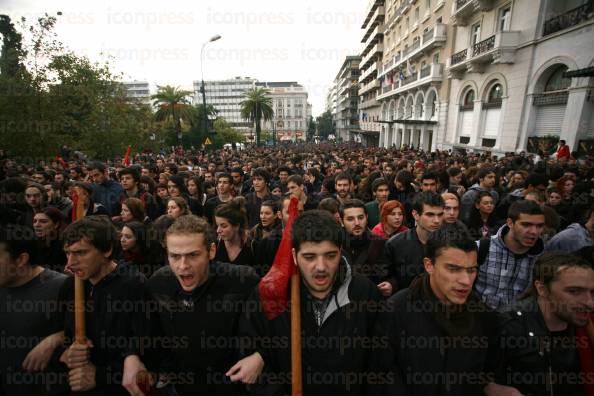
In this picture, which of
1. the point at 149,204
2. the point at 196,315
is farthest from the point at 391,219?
the point at 149,204

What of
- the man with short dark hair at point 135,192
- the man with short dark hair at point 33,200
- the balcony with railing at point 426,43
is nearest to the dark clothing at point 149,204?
the man with short dark hair at point 135,192

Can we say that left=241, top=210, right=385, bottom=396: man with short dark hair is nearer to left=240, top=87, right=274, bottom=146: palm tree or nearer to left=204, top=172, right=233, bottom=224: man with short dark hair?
left=204, top=172, right=233, bottom=224: man with short dark hair

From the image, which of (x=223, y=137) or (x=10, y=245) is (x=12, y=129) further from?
(x=223, y=137)

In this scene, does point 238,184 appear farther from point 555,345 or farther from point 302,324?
point 555,345

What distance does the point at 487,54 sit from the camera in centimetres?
1686

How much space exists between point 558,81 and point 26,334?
1934 centimetres

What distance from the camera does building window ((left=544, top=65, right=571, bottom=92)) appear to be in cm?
1330

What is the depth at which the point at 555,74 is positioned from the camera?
14.1 metres

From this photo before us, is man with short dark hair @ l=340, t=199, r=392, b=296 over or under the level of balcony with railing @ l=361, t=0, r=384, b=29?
under

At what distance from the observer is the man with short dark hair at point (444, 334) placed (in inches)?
72.8

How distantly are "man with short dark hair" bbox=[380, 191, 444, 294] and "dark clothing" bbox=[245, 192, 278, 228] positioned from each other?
3.02 metres

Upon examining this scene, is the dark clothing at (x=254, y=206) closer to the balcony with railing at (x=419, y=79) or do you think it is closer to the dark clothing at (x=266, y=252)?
the dark clothing at (x=266, y=252)

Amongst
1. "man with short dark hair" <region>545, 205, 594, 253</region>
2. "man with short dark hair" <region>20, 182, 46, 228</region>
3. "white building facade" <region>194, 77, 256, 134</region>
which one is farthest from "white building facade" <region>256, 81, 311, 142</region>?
"man with short dark hair" <region>545, 205, 594, 253</region>

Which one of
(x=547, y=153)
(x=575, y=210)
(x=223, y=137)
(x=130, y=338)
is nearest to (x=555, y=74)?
(x=547, y=153)
